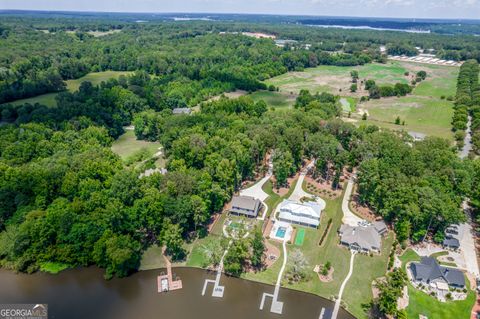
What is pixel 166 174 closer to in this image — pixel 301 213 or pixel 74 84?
pixel 301 213

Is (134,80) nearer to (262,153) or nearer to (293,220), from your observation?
(262,153)

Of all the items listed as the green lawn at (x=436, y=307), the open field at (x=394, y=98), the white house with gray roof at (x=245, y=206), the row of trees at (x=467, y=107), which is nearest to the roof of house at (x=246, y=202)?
the white house with gray roof at (x=245, y=206)

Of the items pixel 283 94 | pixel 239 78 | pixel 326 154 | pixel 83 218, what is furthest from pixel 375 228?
pixel 239 78

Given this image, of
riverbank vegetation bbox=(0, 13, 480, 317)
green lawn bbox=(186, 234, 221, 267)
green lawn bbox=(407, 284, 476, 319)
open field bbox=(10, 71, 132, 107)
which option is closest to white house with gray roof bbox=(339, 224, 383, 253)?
riverbank vegetation bbox=(0, 13, 480, 317)

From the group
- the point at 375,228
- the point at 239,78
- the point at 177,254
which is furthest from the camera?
the point at 239,78

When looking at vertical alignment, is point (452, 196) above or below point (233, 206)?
above

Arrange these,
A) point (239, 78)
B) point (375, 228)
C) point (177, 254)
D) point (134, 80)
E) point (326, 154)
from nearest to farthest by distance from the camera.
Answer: point (177, 254), point (375, 228), point (326, 154), point (134, 80), point (239, 78)

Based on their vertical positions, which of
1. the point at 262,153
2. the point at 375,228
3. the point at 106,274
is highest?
the point at 262,153
